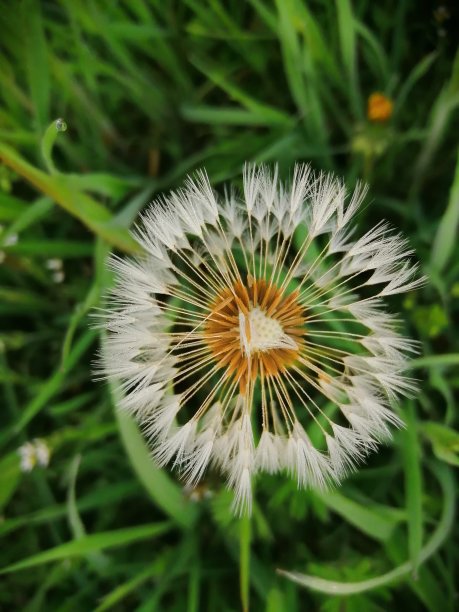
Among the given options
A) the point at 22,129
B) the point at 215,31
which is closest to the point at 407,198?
the point at 215,31

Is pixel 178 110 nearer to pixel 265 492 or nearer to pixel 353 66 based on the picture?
pixel 353 66

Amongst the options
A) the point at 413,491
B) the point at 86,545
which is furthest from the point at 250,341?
the point at 86,545

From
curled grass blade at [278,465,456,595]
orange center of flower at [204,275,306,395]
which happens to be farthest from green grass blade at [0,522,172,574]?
orange center of flower at [204,275,306,395]

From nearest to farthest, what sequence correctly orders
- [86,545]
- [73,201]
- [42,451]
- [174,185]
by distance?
[73,201] → [86,545] → [42,451] → [174,185]

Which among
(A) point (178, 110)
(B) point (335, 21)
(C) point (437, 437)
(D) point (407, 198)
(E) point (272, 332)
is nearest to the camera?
(E) point (272, 332)

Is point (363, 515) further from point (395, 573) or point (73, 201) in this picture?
point (73, 201)

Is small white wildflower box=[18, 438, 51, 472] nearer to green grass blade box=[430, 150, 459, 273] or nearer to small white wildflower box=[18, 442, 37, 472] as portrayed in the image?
small white wildflower box=[18, 442, 37, 472]
